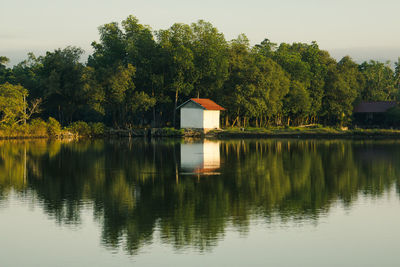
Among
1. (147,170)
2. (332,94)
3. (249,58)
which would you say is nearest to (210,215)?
(147,170)

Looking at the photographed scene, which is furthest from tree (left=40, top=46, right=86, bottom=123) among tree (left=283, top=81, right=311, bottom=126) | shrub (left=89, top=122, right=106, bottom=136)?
tree (left=283, top=81, right=311, bottom=126)

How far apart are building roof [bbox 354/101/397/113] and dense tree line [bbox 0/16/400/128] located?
3.47m

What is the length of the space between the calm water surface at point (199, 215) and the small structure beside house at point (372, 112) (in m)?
69.8

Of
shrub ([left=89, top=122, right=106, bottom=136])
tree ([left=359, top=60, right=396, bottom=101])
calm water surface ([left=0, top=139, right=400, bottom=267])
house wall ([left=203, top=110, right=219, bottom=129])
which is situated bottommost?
calm water surface ([left=0, top=139, right=400, bottom=267])

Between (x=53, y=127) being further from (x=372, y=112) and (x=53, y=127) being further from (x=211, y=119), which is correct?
(x=372, y=112)

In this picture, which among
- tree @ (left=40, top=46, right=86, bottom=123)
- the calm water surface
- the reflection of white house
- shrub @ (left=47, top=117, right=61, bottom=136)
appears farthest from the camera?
tree @ (left=40, top=46, right=86, bottom=123)

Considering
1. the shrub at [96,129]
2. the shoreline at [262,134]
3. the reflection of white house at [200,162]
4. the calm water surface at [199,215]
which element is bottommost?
the calm water surface at [199,215]

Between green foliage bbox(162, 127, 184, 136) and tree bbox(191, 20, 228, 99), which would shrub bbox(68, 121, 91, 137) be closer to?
green foliage bbox(162, 127, 184, 136)

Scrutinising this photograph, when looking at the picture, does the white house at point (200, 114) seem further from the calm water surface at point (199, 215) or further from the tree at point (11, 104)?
the calm water surface at point (199, 215)

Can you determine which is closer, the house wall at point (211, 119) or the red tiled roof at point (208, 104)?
the red tiled roof at point (208, 104)

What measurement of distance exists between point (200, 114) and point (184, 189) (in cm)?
6121

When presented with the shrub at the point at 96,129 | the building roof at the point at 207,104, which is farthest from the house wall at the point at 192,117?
the shrub at the point at 96,129

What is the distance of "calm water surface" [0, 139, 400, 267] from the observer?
17.3 meters

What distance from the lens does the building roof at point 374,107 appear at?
107125 mm
